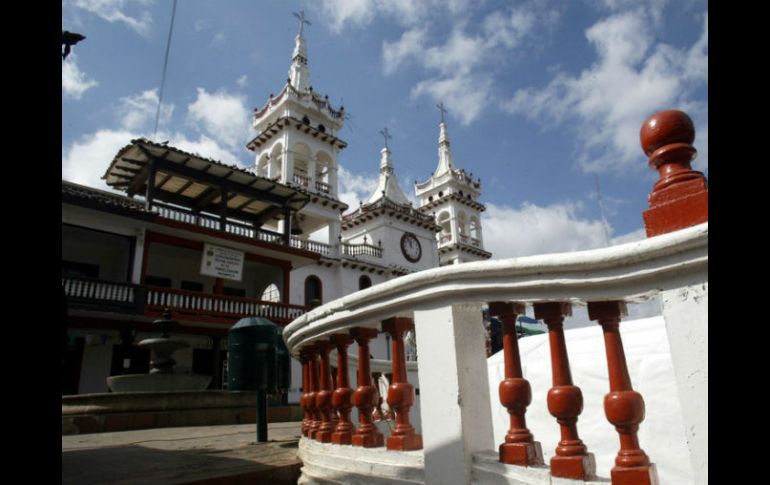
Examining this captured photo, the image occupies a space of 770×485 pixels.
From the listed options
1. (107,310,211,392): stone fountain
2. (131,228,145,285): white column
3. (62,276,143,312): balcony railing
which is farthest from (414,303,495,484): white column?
(131,228,145,285): white column

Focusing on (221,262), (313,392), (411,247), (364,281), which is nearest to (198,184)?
(221,262)

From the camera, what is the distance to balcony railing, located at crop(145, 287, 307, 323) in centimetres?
1608

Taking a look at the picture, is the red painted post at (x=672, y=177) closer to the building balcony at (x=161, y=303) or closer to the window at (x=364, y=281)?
the building balcony at (x=161, y=303)

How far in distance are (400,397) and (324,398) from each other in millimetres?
1029

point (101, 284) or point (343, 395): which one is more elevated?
point (101, 284)

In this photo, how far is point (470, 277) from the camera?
2.16 m

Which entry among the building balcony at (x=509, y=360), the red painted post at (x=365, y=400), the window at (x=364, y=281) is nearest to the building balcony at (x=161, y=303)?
the window at (x=364, y=281)

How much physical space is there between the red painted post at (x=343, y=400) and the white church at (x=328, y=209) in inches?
743

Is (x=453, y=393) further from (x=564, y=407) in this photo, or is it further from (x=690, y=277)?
(x=690, y=277)

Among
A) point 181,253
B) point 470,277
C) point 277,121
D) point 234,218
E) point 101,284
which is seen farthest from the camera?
point 277,121
